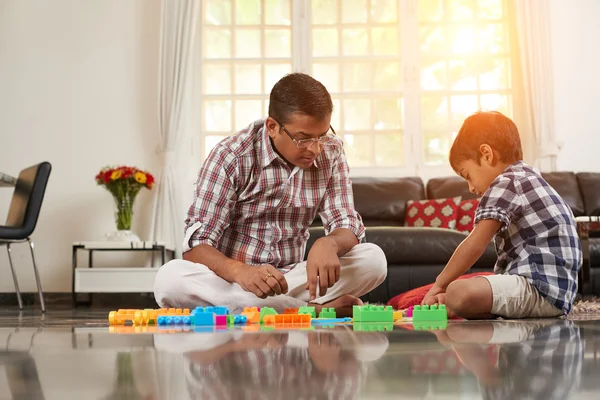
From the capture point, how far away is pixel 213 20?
5664 mm

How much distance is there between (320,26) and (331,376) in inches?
208

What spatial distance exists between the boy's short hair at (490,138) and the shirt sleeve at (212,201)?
0.66 m

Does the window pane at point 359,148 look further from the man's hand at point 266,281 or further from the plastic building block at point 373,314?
the plastic building block at point 373,314

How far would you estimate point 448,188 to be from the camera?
16.0 feet

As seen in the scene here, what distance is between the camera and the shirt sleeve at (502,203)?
1.81m

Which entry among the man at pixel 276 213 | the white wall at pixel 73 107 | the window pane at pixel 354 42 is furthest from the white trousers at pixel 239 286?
the window pane at pixel 354 42

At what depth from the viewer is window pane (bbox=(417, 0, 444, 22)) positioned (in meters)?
5.58

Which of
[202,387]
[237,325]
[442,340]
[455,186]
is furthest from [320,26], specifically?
[202,387]

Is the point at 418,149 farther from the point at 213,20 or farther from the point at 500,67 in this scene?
the point at 213,20

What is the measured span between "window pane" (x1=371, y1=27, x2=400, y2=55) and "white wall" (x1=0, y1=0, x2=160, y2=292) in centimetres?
170

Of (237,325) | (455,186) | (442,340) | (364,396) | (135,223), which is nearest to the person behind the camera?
(364,396)

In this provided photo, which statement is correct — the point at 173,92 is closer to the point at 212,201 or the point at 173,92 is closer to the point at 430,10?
the point at 430,10

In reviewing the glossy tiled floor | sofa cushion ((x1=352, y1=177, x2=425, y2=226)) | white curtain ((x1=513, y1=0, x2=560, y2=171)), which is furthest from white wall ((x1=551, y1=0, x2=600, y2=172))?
the glossy tiled floor

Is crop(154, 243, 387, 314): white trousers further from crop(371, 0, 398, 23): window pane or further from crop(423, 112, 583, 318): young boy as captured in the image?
crop(371, 0, 398, 23): window pane
